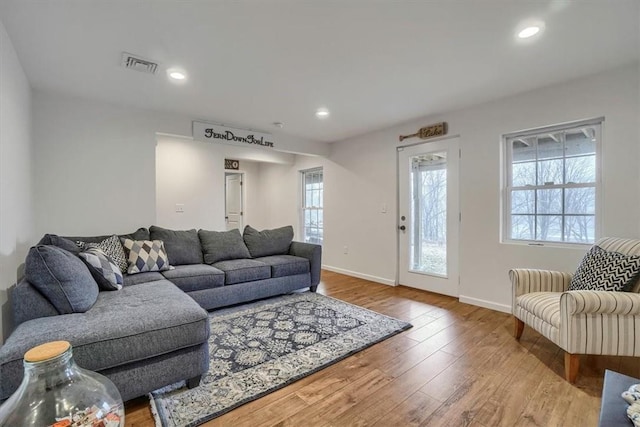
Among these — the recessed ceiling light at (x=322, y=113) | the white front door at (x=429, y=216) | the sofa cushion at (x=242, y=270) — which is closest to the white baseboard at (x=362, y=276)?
the white front door at (x=429, y=216)

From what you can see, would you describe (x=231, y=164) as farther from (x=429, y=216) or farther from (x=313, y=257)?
(x=429, y=216)

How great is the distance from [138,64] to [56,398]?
2423mm

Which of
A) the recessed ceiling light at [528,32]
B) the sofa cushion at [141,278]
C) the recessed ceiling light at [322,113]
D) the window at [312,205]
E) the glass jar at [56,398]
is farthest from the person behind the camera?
the window at [312,205]

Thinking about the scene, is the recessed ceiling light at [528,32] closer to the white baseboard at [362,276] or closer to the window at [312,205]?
the white baseboard at [362,276]

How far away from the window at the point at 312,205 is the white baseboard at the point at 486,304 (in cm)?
289

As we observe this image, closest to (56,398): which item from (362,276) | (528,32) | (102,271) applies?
(102,271)

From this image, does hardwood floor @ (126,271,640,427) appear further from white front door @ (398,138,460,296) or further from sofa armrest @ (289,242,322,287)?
sofa armrest @ (289,242,322,287)

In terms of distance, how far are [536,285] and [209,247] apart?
11.2 feet

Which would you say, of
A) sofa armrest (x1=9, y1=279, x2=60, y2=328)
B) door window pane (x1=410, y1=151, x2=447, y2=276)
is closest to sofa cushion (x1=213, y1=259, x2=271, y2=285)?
sofa armrest (x1=9, y1=279, x2=60, y2=328)

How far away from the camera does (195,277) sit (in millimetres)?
3012

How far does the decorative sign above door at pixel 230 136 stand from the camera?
150 inches

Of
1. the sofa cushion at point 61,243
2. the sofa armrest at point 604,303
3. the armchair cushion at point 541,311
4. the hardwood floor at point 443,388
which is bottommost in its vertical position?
the hardwood floor at point 443,388

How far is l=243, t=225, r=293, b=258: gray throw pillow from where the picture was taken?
399 centimetres

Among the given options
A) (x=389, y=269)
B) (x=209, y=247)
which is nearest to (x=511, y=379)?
(x=389, y=269)
